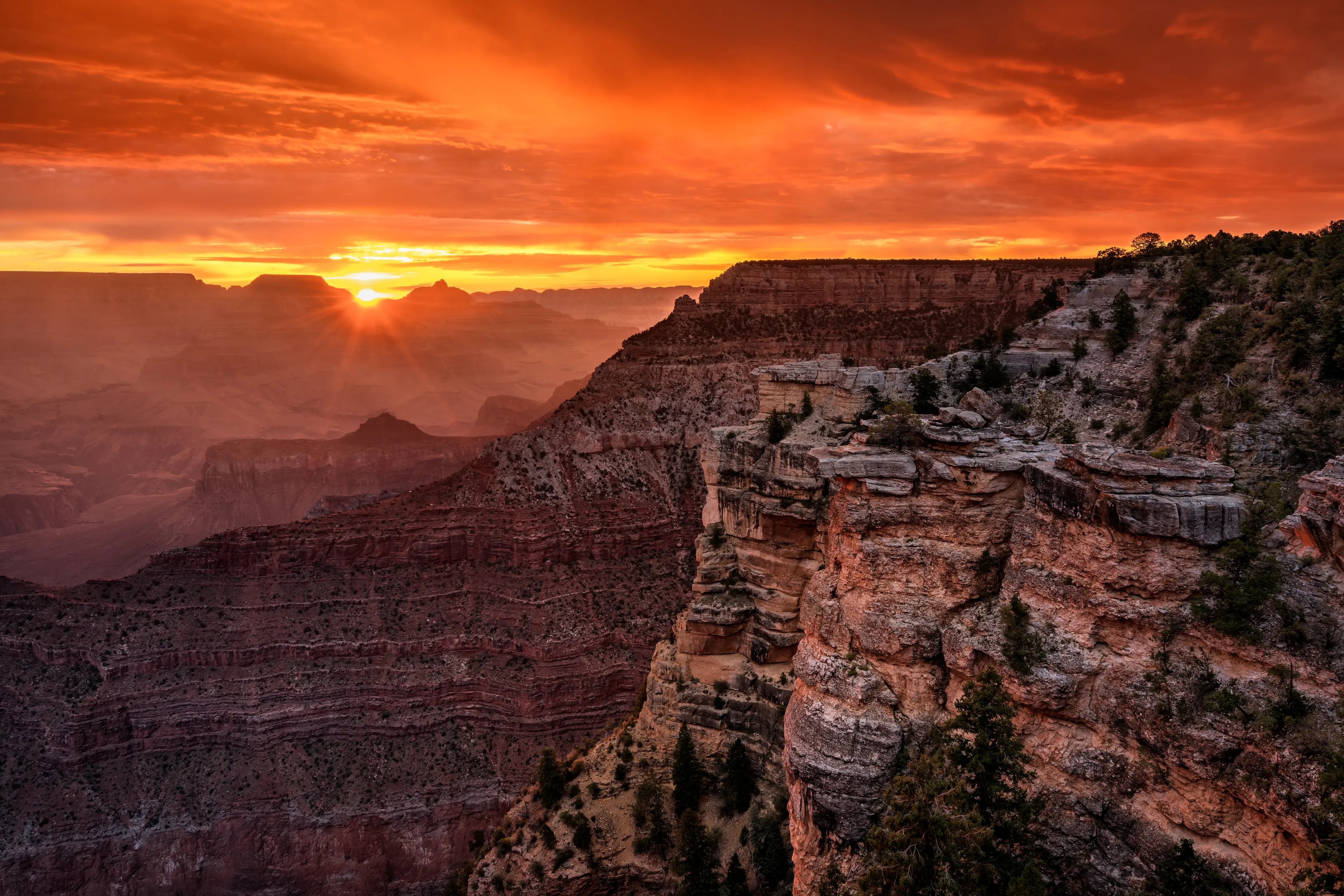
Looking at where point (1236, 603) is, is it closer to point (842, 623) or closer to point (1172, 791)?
point (1172, 791)

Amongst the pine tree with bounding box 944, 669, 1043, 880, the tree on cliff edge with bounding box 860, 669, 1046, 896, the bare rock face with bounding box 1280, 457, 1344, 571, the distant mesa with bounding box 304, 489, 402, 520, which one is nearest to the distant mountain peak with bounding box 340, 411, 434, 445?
the distant mesa with bounding box 304, 489, 402, 520

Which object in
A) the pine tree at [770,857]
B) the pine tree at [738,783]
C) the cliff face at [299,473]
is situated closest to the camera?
the pine tree at [770,857]

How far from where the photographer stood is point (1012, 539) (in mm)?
20484

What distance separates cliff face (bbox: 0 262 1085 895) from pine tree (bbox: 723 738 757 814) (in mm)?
22862

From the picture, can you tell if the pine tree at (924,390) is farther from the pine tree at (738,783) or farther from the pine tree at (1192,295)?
the pine tree at (738,783)

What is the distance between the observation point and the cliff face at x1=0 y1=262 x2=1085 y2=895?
48.1 m

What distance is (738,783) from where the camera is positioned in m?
31.4

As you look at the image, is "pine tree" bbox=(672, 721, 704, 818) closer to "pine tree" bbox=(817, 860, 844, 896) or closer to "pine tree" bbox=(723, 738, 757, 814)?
"pine tree" bbox=(723, 738, 757, 814)

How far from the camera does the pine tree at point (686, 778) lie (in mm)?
31891

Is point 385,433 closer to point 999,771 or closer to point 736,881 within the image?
point 736,881

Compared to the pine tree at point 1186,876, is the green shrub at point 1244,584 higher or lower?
higher

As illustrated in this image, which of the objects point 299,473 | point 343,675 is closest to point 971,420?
point 343,675

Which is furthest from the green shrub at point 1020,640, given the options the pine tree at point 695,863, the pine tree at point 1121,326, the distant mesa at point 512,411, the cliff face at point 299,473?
the distant mesa at point 512,411

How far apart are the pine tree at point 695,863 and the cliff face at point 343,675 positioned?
23.5 meters
